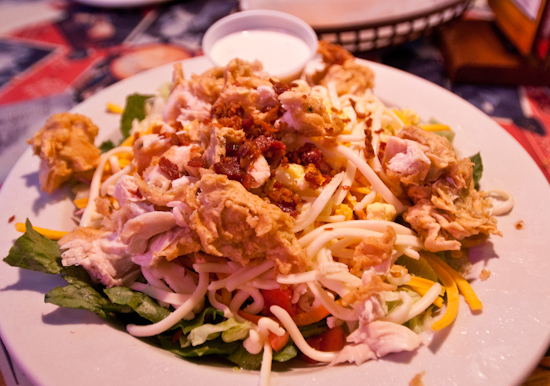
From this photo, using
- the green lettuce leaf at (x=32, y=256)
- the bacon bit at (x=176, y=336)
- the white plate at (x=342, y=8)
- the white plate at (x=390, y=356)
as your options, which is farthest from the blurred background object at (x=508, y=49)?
the green lettuce leaf at (x=32, y=256)

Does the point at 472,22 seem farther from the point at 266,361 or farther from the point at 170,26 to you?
the point at 266,361

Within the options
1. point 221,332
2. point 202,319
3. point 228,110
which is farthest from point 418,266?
point 228,110

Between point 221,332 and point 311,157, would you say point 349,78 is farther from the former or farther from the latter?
point 221,332

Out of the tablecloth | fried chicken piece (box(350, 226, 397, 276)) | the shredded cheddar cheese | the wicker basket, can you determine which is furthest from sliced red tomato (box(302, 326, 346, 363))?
the wicker basket

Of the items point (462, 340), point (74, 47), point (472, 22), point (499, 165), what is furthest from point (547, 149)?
point (74, 47)

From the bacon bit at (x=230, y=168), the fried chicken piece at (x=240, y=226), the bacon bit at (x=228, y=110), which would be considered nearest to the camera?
the fried chicken piece at (x=240, y=226)

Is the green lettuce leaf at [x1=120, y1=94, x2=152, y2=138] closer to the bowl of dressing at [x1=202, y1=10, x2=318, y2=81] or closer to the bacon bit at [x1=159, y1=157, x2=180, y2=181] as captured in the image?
the bowl of dressing at [x1=202, y1=10, x2=318, y2=81]

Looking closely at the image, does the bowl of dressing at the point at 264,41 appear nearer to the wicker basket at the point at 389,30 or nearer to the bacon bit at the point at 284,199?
the wicker basket at the point at 389,30
